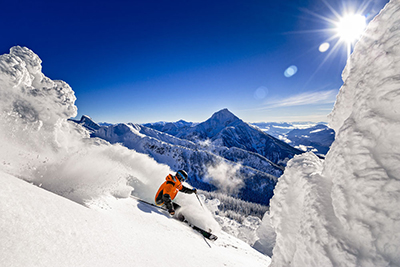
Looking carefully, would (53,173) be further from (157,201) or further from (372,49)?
(372,49)

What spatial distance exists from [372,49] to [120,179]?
Result: 366 inches

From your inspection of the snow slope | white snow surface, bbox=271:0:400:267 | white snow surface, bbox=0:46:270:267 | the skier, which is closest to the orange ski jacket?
the skier

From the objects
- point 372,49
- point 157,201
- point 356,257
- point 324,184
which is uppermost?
point 372,49

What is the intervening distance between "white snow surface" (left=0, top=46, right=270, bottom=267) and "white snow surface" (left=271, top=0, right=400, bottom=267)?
10.3 feet

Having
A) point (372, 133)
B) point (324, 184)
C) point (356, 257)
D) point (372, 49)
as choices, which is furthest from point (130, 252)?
point (372, 49)

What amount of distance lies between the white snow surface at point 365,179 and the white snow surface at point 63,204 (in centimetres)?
315

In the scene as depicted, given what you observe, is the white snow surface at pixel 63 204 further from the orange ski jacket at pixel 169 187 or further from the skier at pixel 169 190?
the orange ski jacket at pixel 169 187

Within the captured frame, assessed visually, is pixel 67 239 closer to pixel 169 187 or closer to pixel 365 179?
pixel 365 179

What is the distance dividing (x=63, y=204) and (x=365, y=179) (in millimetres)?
5831

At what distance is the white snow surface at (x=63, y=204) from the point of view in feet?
8.25

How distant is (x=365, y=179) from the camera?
103 inches

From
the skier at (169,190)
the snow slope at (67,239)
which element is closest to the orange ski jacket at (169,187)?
the skier at (169,190)

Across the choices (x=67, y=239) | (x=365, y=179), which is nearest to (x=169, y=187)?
(x=67, y=239)

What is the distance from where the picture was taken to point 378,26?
3.24m
